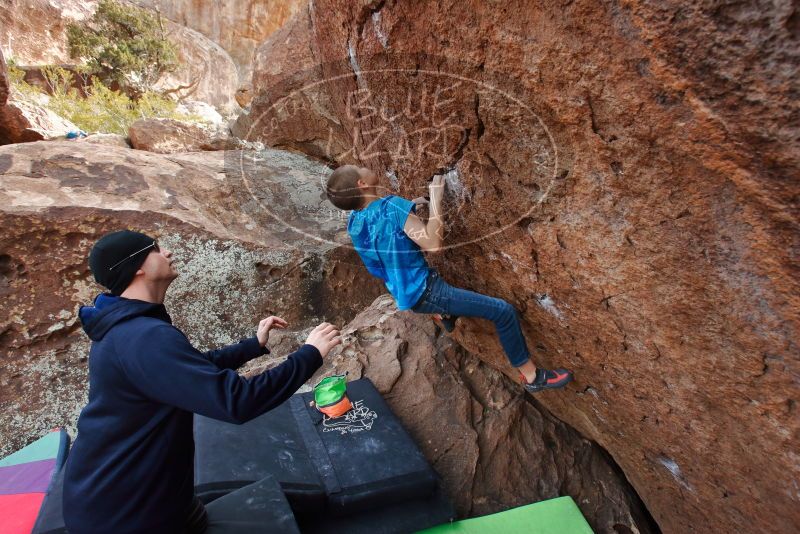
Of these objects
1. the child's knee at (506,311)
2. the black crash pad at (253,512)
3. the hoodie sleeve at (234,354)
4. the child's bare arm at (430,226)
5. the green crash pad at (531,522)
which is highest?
the child's bare arm at (430,226)

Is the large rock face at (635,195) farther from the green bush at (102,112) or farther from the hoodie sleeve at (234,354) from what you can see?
the green bush at (102,112)

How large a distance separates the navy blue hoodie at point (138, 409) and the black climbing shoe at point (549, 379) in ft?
4.32

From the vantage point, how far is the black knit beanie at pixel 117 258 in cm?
142

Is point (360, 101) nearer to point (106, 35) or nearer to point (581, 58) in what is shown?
point (581, 58)

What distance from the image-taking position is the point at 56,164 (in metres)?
3.36

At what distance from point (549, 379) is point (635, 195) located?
3.57 ft

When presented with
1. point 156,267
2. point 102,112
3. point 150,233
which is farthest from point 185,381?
point 102,112

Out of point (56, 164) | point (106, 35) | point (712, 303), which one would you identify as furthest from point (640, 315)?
point (106, 35)

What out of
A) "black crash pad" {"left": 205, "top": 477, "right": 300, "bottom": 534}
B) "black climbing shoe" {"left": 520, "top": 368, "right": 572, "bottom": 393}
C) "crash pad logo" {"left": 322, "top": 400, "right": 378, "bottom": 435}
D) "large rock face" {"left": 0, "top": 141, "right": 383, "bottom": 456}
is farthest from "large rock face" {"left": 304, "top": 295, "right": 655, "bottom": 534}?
"black crash pad" {"left": 205, "top": 477, "right": 300, "bottom": 534}

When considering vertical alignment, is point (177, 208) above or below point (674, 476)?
above

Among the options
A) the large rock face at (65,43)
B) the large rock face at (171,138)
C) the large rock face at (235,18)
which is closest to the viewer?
the large rock face at (171,138)

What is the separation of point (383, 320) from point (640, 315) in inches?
76.1

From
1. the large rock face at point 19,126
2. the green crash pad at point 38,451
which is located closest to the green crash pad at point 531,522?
the green crash pad at point 38,451

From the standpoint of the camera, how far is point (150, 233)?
3.24m
